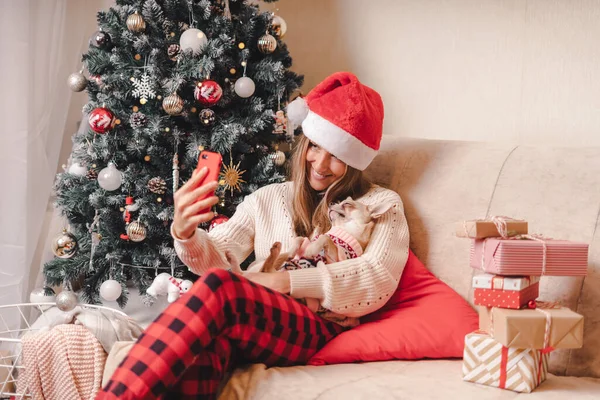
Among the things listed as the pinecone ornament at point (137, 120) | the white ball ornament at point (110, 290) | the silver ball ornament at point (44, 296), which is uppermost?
the pinecone ornament at point (137, 120)

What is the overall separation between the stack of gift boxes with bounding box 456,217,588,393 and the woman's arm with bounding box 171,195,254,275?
0.65m

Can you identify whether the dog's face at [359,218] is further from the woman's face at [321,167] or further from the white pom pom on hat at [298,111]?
the white pom pom on hat at [298,111]

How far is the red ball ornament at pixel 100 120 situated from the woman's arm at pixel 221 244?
0.48 m

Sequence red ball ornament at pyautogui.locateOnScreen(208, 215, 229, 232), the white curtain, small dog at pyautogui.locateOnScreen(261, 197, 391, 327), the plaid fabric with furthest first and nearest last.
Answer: the white curtain < red ball ornament at pyautogui.locateOnScreen(208, 215, 229, 232) < small dog at pyautogui.locateOnScreen(261, 197, 391, 327) < the plaid fabric

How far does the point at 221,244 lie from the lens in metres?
1.76

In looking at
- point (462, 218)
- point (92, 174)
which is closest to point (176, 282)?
point (92, 174)

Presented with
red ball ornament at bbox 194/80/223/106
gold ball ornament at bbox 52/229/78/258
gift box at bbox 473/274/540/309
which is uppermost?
red ball ornament at bbox 194/80/223/106

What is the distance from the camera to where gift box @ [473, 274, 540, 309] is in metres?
1.32

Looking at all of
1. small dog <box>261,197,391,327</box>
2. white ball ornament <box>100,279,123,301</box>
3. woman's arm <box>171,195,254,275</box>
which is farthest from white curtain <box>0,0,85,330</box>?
small dog <box>261,197,391,327</box>

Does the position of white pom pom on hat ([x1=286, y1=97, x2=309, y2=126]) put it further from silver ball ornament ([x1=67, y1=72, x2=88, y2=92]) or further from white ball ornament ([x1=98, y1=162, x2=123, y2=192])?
silver ball ornament ([x1=67, y1=72, x2=88, y2=92])

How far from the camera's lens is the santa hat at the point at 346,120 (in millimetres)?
1767

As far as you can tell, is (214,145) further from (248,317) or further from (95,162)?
(248,317)

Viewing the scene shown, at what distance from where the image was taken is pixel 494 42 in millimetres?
2168

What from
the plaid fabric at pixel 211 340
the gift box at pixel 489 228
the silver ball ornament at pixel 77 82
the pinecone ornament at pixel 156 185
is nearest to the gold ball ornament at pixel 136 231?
the pinecone ornament at pixel 156 185
